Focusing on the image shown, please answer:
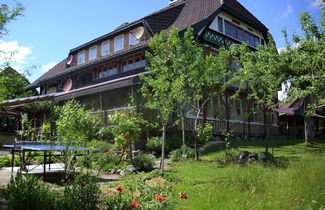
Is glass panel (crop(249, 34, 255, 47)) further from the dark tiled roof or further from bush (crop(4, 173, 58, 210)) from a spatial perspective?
bush (crop(4, 173, 58, 210))

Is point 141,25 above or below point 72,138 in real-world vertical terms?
above

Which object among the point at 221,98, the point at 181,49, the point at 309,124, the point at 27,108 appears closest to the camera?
the point at 181,49

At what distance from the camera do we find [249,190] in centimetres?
575

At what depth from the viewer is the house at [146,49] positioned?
19025 millimetres

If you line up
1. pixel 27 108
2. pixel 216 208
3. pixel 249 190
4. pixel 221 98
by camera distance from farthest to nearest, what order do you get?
pixel 27 108 < pixel 221 98 < pixel 249 190 < pixel 216 208

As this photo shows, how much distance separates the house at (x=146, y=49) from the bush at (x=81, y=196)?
1143cm

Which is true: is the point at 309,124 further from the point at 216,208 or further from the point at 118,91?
the point at 216,208

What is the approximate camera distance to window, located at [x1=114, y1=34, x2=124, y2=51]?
22656mm

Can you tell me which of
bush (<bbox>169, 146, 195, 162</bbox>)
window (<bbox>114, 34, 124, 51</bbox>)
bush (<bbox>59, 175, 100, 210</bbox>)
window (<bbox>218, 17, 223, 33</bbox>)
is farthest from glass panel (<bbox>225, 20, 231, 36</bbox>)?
bush (<bbox>59, 175, 100, 210</bbox>)

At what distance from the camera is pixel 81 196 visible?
441 cm

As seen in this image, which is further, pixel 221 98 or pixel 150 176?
pixel 221 98

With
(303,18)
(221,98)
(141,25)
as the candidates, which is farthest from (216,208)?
(141,25)

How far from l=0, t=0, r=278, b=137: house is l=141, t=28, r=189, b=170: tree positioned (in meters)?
4.29

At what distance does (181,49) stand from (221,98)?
10.1 m
